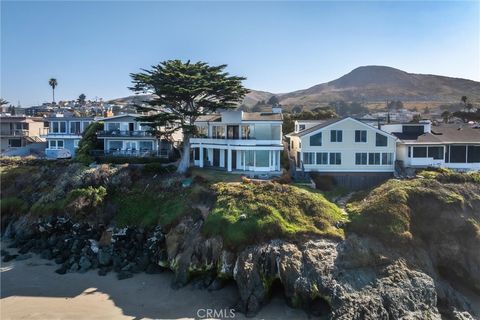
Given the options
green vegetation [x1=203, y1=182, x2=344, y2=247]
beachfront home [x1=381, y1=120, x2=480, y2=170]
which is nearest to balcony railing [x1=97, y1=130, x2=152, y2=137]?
green vegetation [x1=203, y1=182, x2=344, y2=247]

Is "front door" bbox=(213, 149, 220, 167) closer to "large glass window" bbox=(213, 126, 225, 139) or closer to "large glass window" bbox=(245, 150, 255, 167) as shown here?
"large glass window" bbox=(213, 126, 225, 139)

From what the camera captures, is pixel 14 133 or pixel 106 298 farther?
pixel 14 133

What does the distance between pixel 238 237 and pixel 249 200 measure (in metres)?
3.81

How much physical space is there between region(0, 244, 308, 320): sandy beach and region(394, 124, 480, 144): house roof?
2424 centimetres

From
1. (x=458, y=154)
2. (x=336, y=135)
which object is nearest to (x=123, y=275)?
(x=336, y=135)

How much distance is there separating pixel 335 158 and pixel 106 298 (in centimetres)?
2416

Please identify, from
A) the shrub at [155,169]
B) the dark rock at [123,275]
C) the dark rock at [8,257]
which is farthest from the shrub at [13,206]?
the dark rock at [123,275]

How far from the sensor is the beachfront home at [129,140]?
43688mm

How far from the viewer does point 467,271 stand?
79.4 feet

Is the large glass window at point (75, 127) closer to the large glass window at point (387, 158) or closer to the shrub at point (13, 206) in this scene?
the shrub at point (13, 206)

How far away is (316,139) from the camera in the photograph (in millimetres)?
36188

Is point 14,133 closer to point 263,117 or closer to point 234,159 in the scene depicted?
point 234,159

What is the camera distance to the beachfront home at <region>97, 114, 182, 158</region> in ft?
143

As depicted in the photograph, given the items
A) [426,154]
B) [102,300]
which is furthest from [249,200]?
[426,154]
